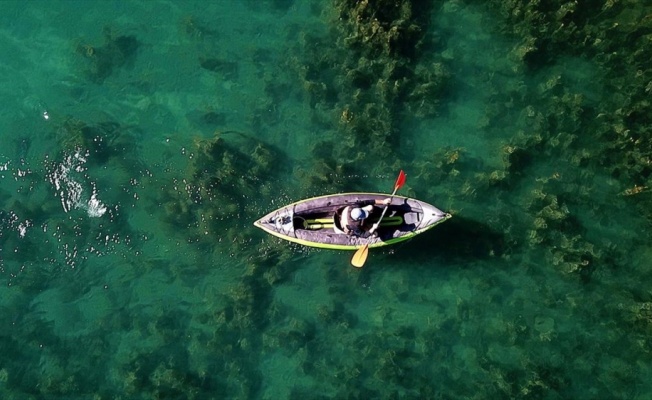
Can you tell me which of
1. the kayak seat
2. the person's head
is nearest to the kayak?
the kayak seat

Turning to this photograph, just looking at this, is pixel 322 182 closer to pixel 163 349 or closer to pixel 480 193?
pixel 480 193

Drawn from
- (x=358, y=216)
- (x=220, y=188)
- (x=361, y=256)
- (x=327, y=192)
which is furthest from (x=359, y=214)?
(x=220, y=188)

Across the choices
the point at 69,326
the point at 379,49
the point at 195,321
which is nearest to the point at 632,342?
the point at 379,49

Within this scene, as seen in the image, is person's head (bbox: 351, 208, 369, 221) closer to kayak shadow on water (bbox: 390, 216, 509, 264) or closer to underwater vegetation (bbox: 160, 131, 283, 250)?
kayak shadow on water (bbox: 390, 216, 509, 264)

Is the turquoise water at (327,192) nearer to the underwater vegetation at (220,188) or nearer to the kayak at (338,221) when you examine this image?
the underwater vegetation at (220,188)

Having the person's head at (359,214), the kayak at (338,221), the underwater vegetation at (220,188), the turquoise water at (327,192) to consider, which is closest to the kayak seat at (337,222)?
the kayak at (338,221)

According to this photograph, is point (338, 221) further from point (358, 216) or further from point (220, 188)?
point (220, 188)

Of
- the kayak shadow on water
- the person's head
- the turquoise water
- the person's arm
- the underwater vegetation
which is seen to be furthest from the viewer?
the underwater vegetation
